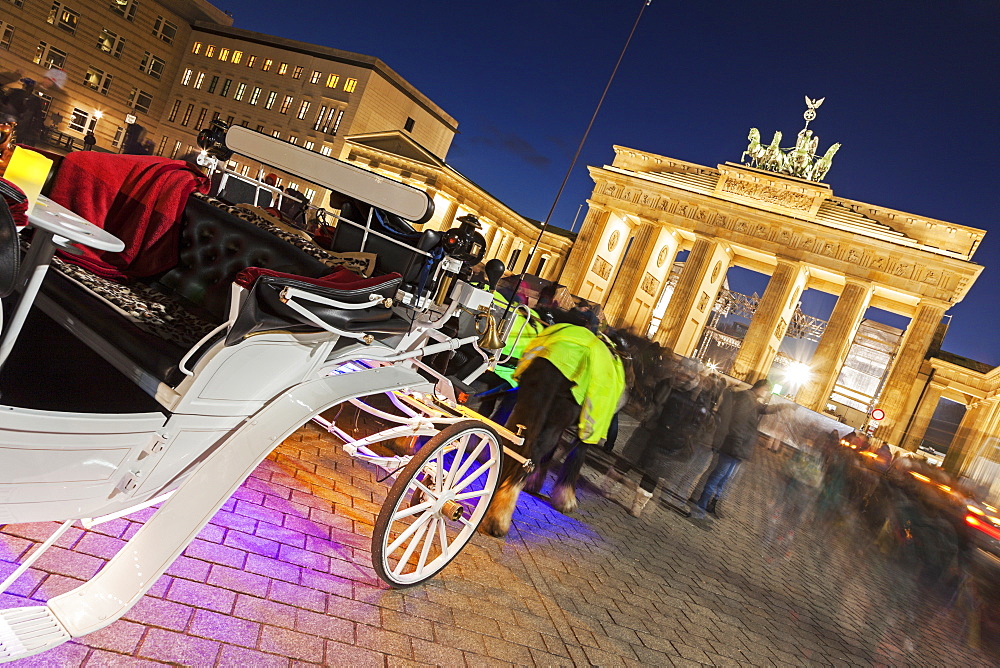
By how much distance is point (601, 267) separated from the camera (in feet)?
130

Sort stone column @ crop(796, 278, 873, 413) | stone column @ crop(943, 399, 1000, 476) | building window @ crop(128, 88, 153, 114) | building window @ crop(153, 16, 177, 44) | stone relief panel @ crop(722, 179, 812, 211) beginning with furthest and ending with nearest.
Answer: building window @ crop(153, 16, 177, 44)
building window @ crop(128, 88, 153, 114)
stone relief panel @ crop(722, 179, 812, 211)
stone column @ crop(796, 278, 873, 413)
stone column @ crop(943, 399, 1000, 476)

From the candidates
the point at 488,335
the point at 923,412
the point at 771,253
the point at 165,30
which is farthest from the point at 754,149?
the point at 165,30

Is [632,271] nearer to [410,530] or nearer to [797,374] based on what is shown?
[797,374]

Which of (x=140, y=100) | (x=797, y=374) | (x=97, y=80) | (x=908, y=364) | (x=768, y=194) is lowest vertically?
(x=797, y=374)

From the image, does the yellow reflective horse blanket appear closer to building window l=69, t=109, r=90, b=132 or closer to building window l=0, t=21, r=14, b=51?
building window l=0, t=21, r=14, b=51

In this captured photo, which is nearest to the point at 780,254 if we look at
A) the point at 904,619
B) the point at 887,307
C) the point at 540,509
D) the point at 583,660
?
the point at 887,307

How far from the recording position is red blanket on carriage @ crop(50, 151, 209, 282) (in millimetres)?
3127

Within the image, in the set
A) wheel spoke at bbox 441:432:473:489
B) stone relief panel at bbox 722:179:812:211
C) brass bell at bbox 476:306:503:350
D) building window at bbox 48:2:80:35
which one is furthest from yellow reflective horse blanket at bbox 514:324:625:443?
building window at bbox 48:2:80:35

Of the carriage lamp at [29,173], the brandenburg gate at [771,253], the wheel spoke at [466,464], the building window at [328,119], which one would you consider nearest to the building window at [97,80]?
the building window at [328,119]

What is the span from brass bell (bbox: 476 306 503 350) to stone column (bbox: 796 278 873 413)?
34.9 metres

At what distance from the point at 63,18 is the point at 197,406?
1945 inches

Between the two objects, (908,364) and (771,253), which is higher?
(771,253)

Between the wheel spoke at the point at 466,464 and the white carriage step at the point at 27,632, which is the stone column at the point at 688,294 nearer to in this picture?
the wheel spoke at the point at 466,464

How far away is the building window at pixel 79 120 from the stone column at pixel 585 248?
3564 centimetres
